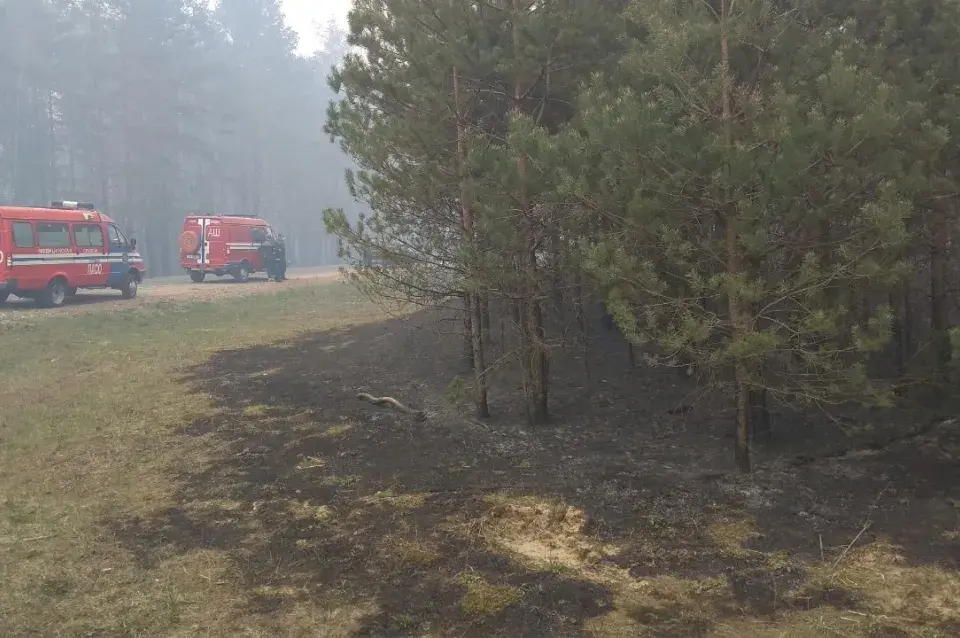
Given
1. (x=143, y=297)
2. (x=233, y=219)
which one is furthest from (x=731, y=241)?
(x=233, y=219)

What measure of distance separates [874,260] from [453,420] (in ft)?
17.3

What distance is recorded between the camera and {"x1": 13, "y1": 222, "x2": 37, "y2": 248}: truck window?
17.9 meters

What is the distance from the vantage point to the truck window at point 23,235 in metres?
17.9

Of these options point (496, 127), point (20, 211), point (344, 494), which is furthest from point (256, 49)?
point (344, 494)

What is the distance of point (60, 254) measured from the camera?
64.0 feet

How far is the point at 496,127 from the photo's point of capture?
9.21 metres

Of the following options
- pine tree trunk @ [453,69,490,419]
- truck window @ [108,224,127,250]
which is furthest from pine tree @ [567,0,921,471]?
truck window @ [108,224,127,250]

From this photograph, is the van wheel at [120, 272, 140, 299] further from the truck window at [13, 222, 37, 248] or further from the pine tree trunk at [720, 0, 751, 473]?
the pine tree trunk at [720, 0, 751, 473]

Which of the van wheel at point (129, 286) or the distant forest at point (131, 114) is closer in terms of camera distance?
the van wheel at point (129, 286)

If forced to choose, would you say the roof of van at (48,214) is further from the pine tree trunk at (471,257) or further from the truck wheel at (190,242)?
the pine tree trunk at (471,257)

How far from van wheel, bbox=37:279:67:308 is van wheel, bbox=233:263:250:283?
29.5ft

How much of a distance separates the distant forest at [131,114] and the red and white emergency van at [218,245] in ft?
38.0

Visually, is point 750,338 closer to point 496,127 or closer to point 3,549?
point 496,127

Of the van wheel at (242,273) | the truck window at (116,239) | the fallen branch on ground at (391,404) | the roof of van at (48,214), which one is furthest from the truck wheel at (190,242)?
Result: the fallen branch on ground at (391,404)
